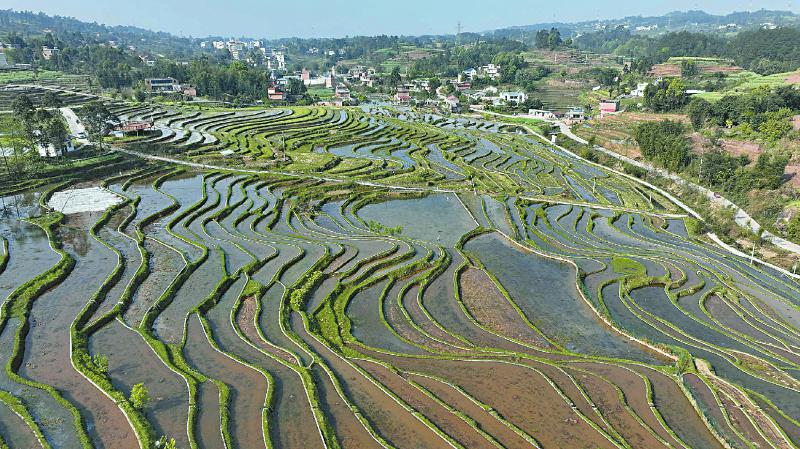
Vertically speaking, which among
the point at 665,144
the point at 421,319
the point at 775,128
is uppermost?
the point at 775,128

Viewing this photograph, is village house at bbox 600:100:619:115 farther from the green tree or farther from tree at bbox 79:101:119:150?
tree at bbox 79:101:119:150

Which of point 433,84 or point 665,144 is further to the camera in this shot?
point 433,84

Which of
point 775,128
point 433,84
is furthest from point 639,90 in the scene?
point 775,128

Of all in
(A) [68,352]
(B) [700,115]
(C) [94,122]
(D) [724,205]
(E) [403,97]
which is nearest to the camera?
(A) [68,352]

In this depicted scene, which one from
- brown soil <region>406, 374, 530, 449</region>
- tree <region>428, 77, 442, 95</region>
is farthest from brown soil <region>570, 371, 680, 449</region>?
tree <region>428, 77, 442, 95</region>

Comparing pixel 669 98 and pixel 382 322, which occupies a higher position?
pixel 669 98

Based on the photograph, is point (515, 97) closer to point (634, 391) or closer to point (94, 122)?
point (94, 122)
